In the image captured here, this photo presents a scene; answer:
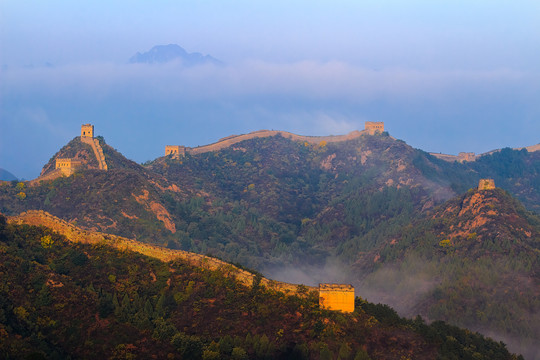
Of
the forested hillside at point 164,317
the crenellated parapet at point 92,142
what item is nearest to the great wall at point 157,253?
the forested hillside at point 164,317

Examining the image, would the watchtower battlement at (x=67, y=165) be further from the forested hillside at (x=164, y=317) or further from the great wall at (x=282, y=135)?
the forested hillside at (x=164, y=317)

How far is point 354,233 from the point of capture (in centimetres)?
13300

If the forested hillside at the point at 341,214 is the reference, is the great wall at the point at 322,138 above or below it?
above

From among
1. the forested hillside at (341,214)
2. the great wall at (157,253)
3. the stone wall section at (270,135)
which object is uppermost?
the stone wall section at (270,135)

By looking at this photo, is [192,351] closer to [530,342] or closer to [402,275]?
[530,342]

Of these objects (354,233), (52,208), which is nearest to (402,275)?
(354,233)

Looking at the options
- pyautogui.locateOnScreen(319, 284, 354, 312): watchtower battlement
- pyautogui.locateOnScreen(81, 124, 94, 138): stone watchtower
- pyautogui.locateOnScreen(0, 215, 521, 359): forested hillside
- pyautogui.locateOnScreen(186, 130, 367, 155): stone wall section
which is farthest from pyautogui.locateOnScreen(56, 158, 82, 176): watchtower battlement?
pyautogui.locateOnScreen(319, 284, 354, 312): watchtower battlement

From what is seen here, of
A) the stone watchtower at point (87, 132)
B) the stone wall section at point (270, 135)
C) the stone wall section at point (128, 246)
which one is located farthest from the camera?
the stone wall section at point (270, 135)

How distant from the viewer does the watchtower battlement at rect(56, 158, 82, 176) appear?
119500 millimetres

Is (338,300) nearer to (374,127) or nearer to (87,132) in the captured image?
(87,132)

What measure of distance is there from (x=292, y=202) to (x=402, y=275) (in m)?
60.4

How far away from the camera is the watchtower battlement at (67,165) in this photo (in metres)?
120

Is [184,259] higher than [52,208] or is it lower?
lower

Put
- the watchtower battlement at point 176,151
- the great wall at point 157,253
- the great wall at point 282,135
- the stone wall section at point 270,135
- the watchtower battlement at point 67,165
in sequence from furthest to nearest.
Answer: the stone wall section at point 270,135 → the great wall at point 282,135 → the watchtower battlement at point 176,151 → the watchtower battlement at point 67,165 → the great wall at point 157,253
